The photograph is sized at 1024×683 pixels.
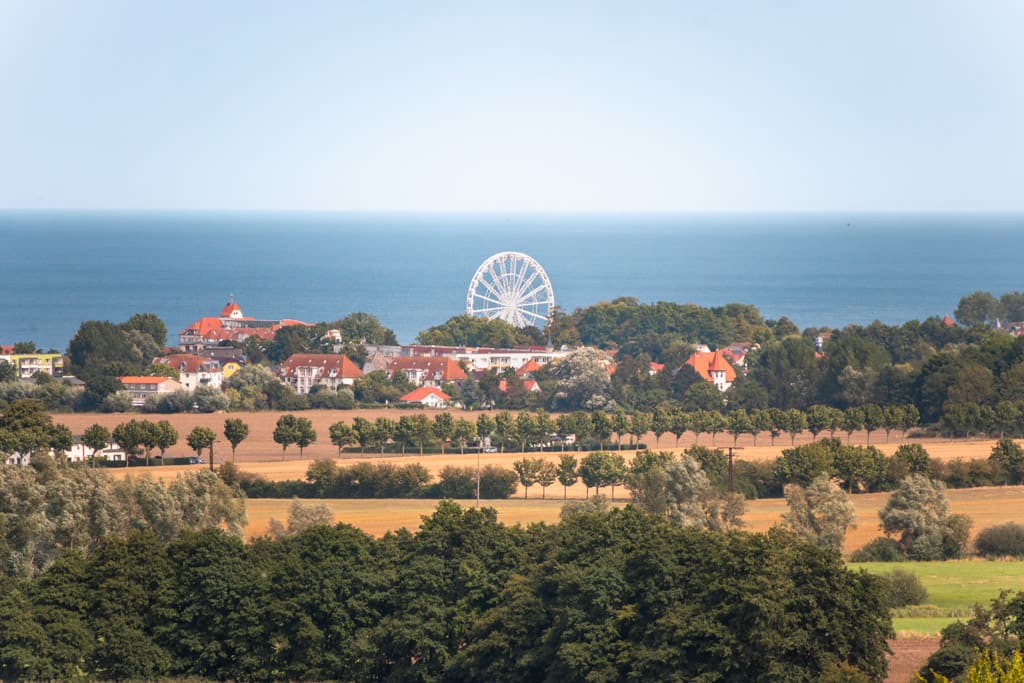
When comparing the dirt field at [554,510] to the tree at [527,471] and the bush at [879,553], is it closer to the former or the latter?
the bush at [879,553]

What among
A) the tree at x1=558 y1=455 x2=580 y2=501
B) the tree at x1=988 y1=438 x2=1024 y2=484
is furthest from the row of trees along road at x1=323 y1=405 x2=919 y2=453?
the tree at x1=988 y1=438 x2=1024 y2=484

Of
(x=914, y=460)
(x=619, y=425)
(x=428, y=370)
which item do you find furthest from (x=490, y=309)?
(x=914, y=460)

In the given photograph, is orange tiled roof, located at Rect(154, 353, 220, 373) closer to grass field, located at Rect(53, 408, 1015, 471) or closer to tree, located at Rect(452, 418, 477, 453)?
grass field, located at Rect(53, 408, 1015, 471)

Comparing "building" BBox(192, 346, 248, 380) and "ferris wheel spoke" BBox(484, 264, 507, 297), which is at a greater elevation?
"ferris wheel spoke" BBox(484, 264, 507, 297)

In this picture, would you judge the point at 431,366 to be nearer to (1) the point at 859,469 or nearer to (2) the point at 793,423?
(2) the point at 793,423

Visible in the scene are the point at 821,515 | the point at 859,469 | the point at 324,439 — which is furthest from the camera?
the point at 324,439

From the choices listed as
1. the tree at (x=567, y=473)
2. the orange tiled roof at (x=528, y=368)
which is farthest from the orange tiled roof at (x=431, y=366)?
the tree at (x=567, y=473)
